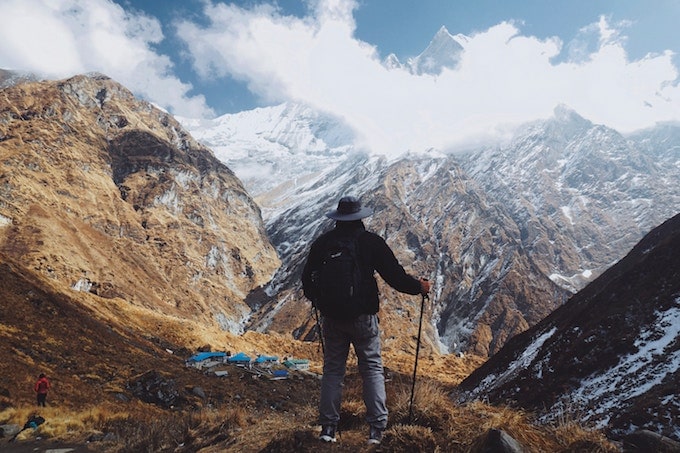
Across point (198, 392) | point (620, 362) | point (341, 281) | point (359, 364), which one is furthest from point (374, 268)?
point (198, 392)

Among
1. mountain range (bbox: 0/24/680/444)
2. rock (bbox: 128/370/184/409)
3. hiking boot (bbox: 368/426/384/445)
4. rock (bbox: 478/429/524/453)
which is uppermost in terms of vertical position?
mountain range (bbox: 0/24/680/444)

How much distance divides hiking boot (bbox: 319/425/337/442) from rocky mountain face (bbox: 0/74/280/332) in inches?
3440

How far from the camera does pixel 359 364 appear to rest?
5582 mm

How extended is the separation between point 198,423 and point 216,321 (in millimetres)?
127476

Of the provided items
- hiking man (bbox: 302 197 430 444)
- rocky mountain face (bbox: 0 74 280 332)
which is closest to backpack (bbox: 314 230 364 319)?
hiking man (bbox: 302 197 430 444)

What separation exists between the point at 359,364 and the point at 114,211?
473ft

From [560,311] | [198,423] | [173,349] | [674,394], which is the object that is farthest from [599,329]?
[173,349]

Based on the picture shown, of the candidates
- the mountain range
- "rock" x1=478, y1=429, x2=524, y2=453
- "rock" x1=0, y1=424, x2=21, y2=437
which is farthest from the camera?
the mountain range

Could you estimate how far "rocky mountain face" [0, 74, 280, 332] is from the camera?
3829 inches

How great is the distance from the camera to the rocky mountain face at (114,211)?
97250 mm

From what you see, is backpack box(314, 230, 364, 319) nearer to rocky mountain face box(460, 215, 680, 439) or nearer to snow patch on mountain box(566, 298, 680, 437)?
rocky mountain face box(460, 215, 680, 439)

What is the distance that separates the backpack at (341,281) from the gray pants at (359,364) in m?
0.22

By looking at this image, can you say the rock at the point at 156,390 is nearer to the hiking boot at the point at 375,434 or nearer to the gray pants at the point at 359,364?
the gray pants at the point at 359,364

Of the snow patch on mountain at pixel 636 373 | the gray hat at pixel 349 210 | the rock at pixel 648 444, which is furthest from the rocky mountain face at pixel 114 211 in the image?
the rock at pixel 648 444
